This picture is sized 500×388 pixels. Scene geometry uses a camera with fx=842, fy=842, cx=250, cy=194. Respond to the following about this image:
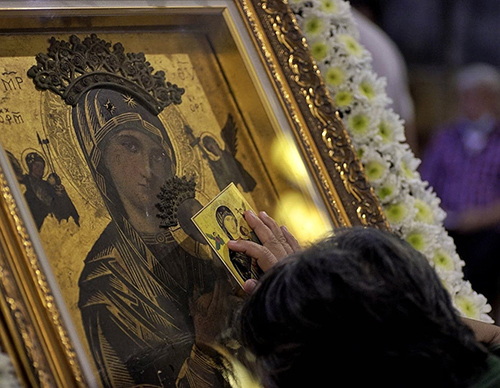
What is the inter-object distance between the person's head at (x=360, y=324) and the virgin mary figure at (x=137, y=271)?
1.19ft

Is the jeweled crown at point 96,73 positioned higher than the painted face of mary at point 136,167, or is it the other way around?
the jeweled crown at point 96,73

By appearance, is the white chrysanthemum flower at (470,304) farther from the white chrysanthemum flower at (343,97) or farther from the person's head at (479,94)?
the person's head at (479,94)

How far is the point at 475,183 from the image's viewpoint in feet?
13.0

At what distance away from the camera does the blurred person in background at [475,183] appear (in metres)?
3.88

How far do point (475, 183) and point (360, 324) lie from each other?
306cm

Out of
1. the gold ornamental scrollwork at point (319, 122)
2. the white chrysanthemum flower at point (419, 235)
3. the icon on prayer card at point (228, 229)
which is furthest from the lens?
the white chrysanthemum flower at point (419, 235)

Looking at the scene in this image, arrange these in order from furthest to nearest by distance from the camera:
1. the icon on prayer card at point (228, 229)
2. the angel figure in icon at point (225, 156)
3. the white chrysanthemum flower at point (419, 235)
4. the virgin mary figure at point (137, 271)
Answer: the white chrysanthemum flower at point (419, 235)
the angel figure in icon at point (225, 156)
the icon on prayer card at point (228, 229)
the virgin mary figure at point (137, 271)

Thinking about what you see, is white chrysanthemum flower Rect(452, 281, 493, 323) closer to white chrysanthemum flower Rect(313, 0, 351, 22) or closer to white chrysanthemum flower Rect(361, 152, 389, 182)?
white chrysanthemum flower Rect(361, 152, 389, 182)

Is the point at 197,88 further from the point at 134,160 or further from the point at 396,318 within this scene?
the point at 396,318

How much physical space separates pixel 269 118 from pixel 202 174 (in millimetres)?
218

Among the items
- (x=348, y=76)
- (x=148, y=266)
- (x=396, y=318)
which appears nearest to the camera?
→ (x=396, y=318)

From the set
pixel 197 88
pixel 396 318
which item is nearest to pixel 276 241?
pixel 197 88

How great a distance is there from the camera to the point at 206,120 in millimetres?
1778

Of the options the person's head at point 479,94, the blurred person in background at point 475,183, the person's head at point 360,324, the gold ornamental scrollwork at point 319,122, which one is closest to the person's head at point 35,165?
the person's head at point 360,324
